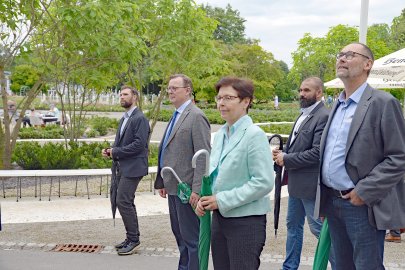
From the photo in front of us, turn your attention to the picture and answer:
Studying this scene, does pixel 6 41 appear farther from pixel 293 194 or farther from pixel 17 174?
pixel 293 194

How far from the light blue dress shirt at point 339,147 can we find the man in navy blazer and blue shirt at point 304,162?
1.03m

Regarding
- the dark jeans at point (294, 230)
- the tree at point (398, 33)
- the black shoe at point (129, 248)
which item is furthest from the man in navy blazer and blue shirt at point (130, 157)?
the tree at point (398, 33)

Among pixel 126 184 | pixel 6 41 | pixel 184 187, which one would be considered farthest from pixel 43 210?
pixel 184 187

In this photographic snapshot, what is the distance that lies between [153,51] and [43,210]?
5.75 m

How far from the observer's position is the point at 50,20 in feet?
37.5

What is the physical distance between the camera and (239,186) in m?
3.27

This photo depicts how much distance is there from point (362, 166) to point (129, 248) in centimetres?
341

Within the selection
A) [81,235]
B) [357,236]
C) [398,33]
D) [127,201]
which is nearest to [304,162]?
[357,236]

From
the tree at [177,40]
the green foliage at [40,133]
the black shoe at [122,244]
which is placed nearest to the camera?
the black shoe at [122,244]

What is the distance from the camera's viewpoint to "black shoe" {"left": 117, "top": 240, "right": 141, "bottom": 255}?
Answer: 574 centimetres

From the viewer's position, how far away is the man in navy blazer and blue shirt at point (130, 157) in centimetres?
566

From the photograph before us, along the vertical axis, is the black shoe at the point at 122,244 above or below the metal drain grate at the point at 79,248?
above

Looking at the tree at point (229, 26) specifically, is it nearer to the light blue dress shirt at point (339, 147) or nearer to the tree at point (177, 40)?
the tree at point (177, 40)

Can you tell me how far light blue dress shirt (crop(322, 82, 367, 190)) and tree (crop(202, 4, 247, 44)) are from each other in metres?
78.6
